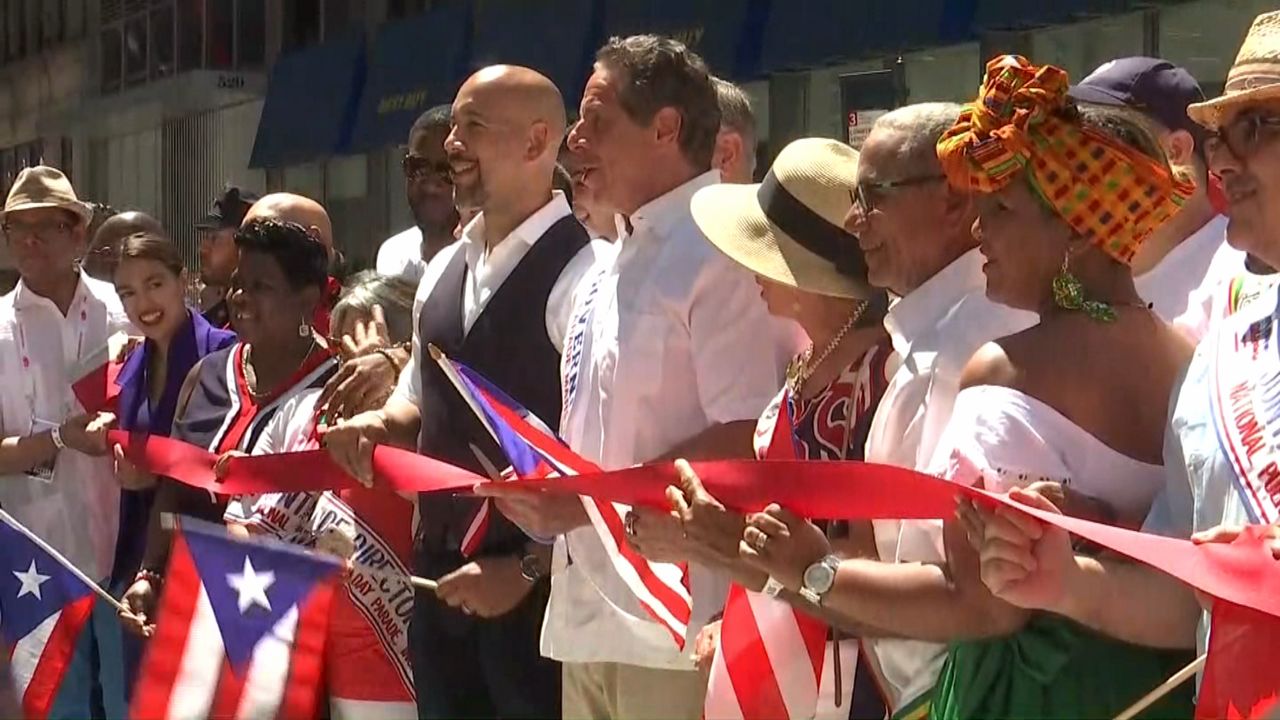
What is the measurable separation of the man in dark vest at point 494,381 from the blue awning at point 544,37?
12682 millimetres

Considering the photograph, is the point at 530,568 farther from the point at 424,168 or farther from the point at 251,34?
the point at 251,34

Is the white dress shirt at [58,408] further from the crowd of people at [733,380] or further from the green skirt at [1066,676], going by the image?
the green skirt at [1066,676]

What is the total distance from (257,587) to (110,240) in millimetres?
3468

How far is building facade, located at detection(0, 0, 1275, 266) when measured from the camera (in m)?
12.9

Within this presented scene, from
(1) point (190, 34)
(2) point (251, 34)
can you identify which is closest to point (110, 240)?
(2) point (251, 34)

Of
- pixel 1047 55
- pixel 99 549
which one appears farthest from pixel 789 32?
pixel 99 549

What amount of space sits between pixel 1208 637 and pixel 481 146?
2.58 metres

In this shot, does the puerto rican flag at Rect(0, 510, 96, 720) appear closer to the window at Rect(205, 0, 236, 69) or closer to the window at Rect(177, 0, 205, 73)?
the window at Rect(205, 0, 236, 69)

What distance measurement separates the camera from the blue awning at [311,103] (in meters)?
23.3

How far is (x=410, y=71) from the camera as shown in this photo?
2170cm

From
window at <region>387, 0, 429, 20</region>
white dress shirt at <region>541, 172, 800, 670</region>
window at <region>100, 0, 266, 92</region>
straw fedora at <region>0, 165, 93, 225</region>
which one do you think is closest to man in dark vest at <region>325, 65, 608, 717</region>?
white dress shirt at <region>541, 172, 800, 670</region>

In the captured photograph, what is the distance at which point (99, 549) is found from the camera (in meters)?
6.95

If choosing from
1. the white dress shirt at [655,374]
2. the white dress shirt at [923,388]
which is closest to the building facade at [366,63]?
the white dress shirt at [655,374]

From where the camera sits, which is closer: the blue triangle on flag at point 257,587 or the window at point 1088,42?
the blue triangle on flag at point 257,587
